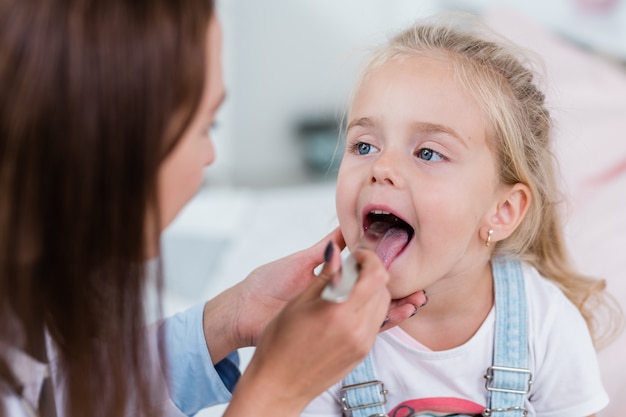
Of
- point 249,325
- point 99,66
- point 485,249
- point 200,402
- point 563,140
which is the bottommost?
point 200,402

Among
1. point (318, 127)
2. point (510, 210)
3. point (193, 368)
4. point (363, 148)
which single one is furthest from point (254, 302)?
point (318, 127)

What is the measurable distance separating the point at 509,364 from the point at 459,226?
19 cm

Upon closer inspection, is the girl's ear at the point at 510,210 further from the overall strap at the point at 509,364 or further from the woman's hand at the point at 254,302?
the woman's hand at the point at 254,302

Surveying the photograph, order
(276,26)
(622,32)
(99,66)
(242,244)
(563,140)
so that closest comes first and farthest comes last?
(99,66)
(563,140)
(242,244)
(622,32)
(276,26)

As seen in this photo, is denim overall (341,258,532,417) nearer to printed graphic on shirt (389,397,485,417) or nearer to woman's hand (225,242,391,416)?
printed graphic on shirt (389,397,485,417)

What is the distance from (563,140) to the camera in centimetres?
139

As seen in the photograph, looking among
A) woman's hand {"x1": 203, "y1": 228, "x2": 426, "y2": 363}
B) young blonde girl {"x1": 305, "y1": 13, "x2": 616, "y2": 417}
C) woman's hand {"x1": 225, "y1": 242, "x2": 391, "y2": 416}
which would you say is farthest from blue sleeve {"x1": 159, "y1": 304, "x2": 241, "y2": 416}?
woman's hand {"x1": 225, "y1": 242, "x2": 391, "y2": 416}

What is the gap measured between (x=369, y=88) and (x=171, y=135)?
330 mm

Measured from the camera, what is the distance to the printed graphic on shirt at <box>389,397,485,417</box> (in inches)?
36.4

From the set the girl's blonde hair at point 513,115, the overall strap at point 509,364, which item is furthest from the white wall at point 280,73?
the overall strap at point 509,364

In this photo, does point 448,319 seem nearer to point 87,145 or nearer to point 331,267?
point 331,267

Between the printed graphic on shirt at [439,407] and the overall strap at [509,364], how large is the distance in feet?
0.07

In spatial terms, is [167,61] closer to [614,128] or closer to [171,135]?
[171,135]

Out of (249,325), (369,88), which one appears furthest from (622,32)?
(249,325)
